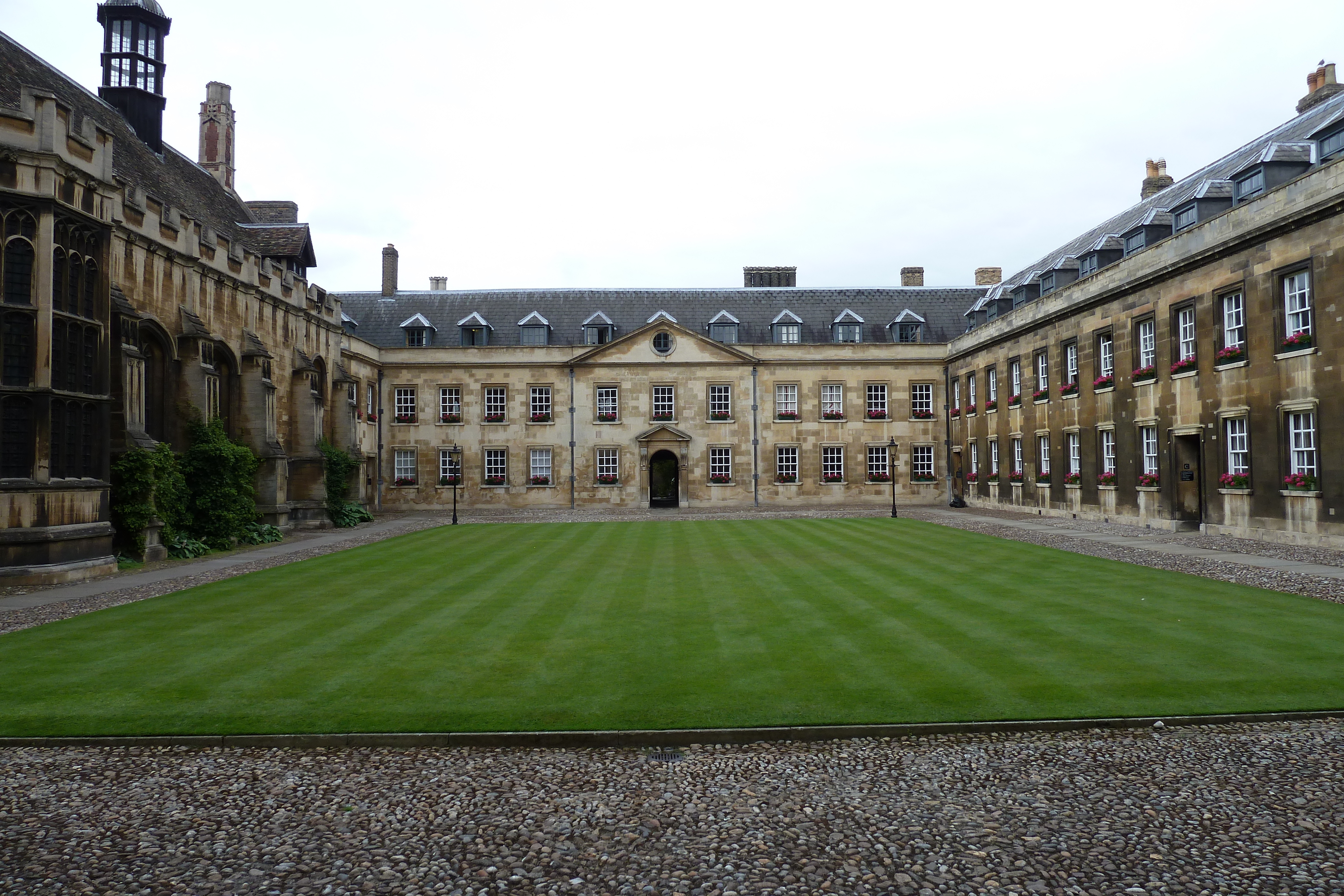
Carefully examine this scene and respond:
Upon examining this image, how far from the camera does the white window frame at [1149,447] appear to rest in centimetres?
2406

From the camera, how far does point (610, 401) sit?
41.2 m

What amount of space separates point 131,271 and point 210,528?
277 inches

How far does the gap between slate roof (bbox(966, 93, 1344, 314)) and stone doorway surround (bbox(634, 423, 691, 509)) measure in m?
18.0

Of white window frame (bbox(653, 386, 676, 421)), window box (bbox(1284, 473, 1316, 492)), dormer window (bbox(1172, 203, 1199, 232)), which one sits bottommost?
window box (bbox(1284, 473, 1316, 492))

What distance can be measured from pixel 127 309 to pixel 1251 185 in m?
29.2

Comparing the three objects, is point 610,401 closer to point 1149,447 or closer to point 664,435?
point 664,435

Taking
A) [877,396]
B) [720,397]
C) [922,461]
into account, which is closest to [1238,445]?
[922,461]

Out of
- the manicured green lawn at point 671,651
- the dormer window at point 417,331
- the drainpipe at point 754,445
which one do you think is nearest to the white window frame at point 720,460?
the drainpipe at point 754,445

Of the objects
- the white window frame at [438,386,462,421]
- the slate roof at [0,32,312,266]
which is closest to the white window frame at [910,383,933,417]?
the white window frame at [438,386,462,421]

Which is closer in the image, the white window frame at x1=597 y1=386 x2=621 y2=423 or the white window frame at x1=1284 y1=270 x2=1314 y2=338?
the white window frame at x1=1284 y1=270 x2=1314 y2=338

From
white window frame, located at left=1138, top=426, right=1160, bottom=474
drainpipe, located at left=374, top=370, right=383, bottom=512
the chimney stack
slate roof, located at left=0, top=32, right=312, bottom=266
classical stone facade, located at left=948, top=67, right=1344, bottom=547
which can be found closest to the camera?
classical stone facade, located at left=948, top=67, right=1344, bottom=547

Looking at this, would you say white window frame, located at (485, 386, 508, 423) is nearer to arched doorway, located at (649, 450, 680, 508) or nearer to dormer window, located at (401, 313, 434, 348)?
dormer window, located at (401, 313, 434, 348)

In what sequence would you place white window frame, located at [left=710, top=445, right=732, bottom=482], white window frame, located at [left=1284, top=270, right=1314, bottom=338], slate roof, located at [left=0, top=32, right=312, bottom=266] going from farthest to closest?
white window frame, located at [left=710, top=445, right=732, bottom=482]
slate roof, located at [left=0, top=32, right=312, bottom=266]
white window frame, located at [left=1284, top=270, right=1314, bottom=338]

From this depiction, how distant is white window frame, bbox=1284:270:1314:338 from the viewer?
1819 centimetres
